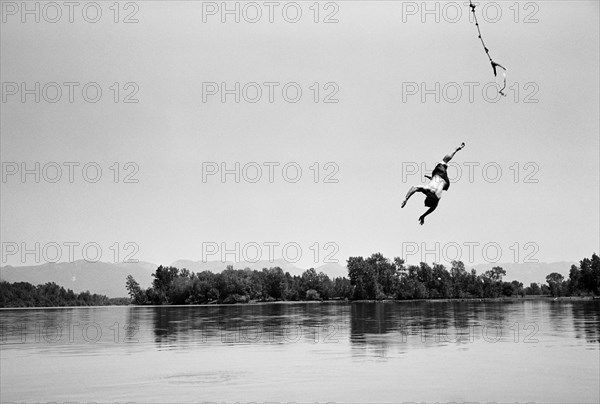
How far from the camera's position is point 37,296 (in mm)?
166125

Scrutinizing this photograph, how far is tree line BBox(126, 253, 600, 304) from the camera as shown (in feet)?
509

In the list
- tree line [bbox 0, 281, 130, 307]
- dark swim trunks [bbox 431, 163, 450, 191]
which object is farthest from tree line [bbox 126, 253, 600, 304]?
dark swim trunks [bbox 431, 163, 450, 191]

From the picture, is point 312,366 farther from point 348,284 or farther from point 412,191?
point 348,284

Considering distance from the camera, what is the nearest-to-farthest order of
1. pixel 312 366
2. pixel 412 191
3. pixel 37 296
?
pixel 412 191 < pixel 312 366 < pixel 37 296

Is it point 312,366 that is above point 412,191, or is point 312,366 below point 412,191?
below

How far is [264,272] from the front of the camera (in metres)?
168

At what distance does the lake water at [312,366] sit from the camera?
32656 mm

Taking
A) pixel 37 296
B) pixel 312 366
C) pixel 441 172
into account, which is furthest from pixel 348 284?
pixel 441 172

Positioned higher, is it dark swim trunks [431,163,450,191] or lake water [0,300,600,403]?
dark swim trunks [431,163,450,191]

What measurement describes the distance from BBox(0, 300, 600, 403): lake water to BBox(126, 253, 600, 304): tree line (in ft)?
297

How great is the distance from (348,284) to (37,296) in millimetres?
70507

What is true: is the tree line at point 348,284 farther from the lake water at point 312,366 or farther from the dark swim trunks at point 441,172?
the dark swim trunks at point 441,172

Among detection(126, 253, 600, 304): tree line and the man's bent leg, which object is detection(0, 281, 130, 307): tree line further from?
the man's bent leg

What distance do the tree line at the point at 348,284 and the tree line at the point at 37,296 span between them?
15174 mm
